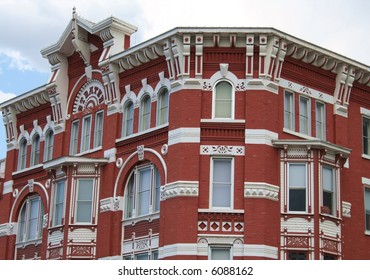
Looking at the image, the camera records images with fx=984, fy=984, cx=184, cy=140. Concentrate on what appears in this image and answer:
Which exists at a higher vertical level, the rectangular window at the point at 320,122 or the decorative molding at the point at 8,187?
the rectangular window at the point at 320,122

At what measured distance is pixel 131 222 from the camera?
144ft

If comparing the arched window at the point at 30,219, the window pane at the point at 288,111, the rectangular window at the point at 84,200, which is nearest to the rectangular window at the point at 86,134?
the rectangular window at the point at 84,200

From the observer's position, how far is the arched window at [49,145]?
5002cm

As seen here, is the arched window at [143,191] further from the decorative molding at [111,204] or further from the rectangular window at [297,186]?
the rectangular window at [297,186]

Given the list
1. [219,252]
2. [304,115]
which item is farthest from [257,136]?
[219,252]

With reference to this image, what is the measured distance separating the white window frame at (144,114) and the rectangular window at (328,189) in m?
8.19

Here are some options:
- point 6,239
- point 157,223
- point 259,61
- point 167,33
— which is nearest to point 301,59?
point 259,61

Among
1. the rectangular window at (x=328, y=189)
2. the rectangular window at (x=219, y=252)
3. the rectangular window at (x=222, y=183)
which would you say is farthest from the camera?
the rectangular window at (x=328, y=189)

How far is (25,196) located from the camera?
50.7 metres

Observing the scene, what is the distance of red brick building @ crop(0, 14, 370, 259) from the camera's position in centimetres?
4106

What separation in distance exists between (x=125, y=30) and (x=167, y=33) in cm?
489

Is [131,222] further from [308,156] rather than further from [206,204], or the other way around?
[308,156]

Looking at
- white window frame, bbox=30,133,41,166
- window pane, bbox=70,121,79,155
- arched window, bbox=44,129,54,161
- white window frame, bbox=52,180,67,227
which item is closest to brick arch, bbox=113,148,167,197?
white window frame, bbox=52,180,67,227

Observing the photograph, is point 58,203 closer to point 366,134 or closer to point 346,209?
point 346,209
